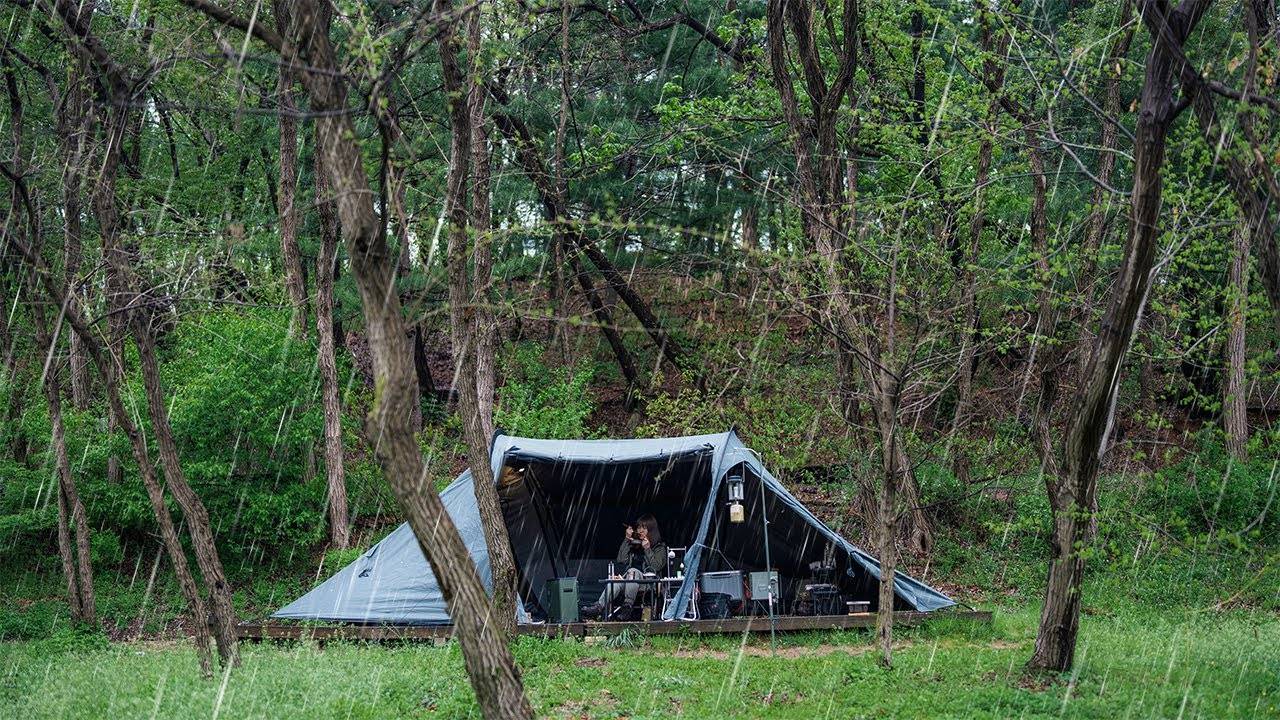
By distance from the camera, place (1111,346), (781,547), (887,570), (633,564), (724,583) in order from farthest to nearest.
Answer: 1. (781,547)
2. (633,564)
3. (724,583)
4. (887,570)
5. (1111,346)

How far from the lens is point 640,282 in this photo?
24328mm

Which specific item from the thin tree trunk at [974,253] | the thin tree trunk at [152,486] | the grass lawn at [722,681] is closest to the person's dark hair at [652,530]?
the grass lawn at [722,681]

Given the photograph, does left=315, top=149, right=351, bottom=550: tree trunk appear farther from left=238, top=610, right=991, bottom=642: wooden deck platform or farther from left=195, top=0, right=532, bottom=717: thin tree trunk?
left=195, top=0, right=532, bottom=717: thin tree trunk

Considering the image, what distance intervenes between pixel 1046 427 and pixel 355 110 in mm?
A: 9651

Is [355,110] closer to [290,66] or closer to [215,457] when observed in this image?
[290,66]

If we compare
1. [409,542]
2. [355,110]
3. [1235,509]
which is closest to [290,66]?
[355,110]

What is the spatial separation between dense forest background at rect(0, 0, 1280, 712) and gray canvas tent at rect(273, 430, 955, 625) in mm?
958

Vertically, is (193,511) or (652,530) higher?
(193,511)

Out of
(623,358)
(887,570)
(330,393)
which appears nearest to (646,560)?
(887,570)

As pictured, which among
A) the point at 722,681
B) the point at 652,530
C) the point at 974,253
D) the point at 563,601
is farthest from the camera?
the point at 652,530

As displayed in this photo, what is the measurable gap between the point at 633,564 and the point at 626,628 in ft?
6.69

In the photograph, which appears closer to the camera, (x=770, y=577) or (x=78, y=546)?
(x=770, y=577)

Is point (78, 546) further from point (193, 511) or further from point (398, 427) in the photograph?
point (398, 427)

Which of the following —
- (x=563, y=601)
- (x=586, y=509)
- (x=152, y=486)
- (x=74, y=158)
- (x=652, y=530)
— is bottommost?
(x=563, y=601)
